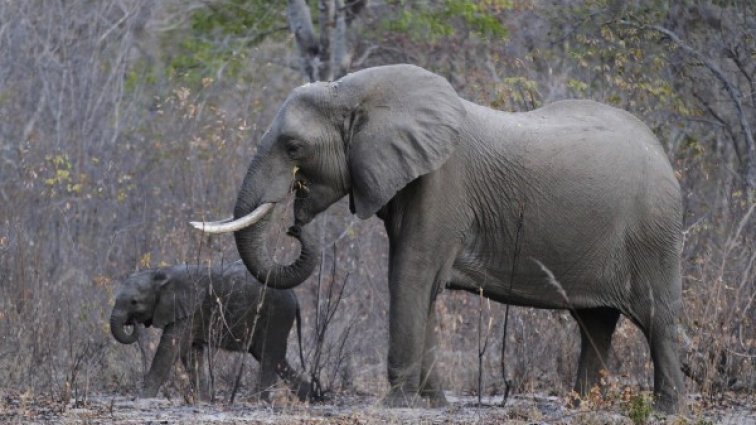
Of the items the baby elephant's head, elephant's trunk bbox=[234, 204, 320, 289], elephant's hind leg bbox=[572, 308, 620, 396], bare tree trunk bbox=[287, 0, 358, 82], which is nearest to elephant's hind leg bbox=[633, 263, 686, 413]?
elephant's hind leg bbox=[572, 308, 620, 396]

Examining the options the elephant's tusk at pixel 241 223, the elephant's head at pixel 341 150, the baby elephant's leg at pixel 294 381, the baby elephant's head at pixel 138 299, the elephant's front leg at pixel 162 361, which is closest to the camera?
the elephant's tusk at pixel 241 223

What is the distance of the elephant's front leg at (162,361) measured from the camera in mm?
10977

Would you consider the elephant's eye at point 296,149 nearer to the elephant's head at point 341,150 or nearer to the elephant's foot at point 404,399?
the elephant's head at point 341,150

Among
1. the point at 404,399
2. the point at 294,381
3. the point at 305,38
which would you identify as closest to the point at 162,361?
the point at 294,381

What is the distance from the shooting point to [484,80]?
671 inches

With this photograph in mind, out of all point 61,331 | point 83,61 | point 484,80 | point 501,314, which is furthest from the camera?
point 83,61

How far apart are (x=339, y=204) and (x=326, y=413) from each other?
27.0 ft

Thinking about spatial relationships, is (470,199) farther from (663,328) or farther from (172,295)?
(172,295)

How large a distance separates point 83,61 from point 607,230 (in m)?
10.2

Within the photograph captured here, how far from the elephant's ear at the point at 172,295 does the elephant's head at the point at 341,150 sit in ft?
5.49

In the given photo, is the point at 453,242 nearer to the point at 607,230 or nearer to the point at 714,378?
the point at 607,230

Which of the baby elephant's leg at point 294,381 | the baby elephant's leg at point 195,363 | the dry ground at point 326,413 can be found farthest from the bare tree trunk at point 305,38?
the dry ground at point 326,413

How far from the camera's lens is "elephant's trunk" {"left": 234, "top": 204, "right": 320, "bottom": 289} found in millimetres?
9477

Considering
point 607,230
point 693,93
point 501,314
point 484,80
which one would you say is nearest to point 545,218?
point 607,230
